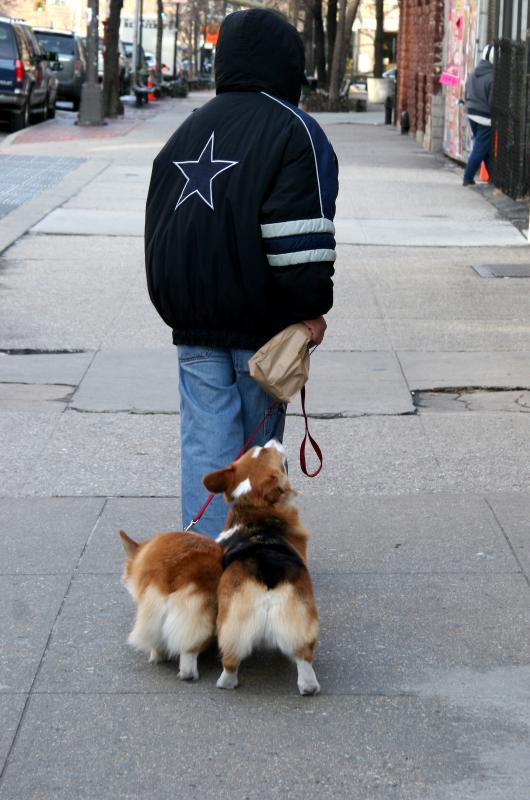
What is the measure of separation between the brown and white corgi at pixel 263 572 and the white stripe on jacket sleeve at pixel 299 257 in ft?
1.91

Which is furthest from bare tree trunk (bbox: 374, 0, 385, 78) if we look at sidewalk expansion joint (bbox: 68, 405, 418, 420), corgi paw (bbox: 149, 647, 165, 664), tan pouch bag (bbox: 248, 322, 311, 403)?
corgi paw (bbox: 149, 647, 165, 664)

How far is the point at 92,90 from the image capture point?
108 ft

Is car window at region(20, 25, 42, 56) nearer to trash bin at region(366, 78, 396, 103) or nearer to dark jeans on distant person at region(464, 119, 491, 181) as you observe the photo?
dark jeans on distant person at region(464, 119, 491, 181)

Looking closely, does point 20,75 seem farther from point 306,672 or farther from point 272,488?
point 306,672

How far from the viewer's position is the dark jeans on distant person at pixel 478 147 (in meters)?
19.8

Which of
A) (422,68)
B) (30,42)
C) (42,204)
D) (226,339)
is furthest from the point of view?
(422,68)

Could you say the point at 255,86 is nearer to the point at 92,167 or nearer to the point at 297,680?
the point at 297,680

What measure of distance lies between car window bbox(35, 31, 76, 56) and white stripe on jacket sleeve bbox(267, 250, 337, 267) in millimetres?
38855

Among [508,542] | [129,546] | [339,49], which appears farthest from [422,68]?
[129,546]

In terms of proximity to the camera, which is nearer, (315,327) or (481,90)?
(315,327)

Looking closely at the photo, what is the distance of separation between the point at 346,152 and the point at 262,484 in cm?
2295

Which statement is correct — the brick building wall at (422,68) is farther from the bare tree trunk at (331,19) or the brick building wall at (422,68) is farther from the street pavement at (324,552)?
the street pavement at (324,552)

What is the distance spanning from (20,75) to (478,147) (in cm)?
1222

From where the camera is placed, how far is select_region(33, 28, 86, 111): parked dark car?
39844 mm
